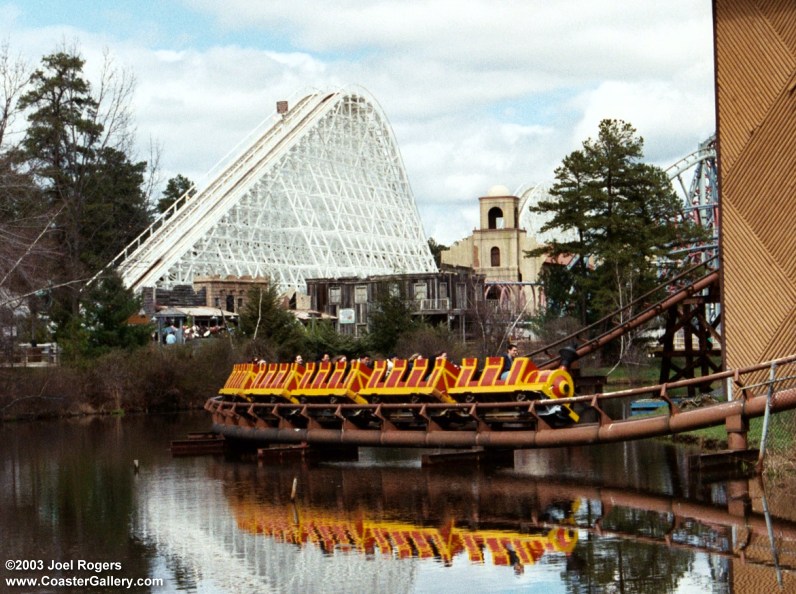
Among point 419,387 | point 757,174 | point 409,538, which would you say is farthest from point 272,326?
point 409,538

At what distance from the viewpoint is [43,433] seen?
1268 inches

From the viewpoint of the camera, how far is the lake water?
10.9m

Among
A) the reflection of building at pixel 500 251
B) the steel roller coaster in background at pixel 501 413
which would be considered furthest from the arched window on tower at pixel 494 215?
the steel roller coaster in background at pixel 501 413

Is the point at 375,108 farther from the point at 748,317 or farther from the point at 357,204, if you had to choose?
the point at 748,317

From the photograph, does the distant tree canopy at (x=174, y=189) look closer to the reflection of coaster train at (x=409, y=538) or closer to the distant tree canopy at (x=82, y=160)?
the distant tree canopy at (x=82, y=160)

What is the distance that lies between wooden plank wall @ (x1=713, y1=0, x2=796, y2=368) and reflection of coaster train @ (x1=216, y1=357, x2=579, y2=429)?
2.54 metres

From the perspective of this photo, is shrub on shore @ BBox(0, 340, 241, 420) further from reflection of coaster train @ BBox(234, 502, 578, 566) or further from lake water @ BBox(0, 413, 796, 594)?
reflection of coaster train @ BBox(234, 502, 578, 566)


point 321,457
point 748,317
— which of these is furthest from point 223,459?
point 748,317

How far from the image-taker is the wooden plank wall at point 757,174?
17125mm

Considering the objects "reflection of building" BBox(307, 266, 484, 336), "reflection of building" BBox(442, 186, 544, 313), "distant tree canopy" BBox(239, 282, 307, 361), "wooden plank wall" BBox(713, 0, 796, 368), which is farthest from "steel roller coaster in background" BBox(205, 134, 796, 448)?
"reflection of building" BBox(442, 186, 544, 313)

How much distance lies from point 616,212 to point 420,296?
12403 millimetres

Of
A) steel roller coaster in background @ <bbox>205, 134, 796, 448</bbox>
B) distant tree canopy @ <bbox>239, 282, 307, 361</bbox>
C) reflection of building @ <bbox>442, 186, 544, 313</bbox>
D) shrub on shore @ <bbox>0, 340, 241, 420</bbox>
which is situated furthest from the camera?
reflection of building @ <bbox>442, 186, 544, 313</bbox>

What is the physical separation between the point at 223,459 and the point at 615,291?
2411 cm

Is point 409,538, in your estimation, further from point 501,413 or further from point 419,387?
point 419,387
